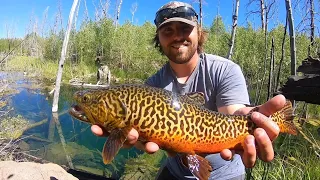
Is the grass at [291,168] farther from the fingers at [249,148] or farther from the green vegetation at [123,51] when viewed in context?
the green vegetation at [123,51]

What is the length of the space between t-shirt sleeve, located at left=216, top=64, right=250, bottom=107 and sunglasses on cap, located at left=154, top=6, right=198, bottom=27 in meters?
0.81

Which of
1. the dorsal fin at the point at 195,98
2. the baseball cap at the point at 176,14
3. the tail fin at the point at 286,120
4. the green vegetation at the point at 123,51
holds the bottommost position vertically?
the tail fin at the point at 286,120

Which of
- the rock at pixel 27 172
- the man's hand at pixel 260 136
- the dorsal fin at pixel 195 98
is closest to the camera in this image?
the man's hand at pixel 260 136

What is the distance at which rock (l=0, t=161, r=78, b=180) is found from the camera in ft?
18.0

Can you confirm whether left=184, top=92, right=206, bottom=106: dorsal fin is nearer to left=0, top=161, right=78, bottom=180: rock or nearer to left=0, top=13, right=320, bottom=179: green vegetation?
left=0, top=161, right=78, bottom=180: rock

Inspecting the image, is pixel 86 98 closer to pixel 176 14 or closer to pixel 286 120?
pixel 176 14

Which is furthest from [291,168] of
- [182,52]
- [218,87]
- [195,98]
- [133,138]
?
[133,138]

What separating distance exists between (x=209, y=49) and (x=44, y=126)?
684 inches

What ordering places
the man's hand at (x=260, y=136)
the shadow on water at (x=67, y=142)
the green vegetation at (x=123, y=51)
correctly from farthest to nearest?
the green vegetation at (x=123, y=51) < the shadow on water at (x=67, y=142) < the man's hand at (x=260, y=136)

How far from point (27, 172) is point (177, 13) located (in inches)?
168

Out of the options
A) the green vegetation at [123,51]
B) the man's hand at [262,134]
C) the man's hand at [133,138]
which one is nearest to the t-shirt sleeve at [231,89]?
the man's hand at [262,134]

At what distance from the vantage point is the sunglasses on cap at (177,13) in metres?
3.53

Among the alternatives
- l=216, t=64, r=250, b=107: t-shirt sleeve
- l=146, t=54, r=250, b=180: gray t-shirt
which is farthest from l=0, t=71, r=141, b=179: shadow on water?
l=216, t=64, r=250, b=107: t-shirt sleeve

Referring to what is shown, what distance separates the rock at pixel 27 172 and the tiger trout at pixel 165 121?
3767mm
